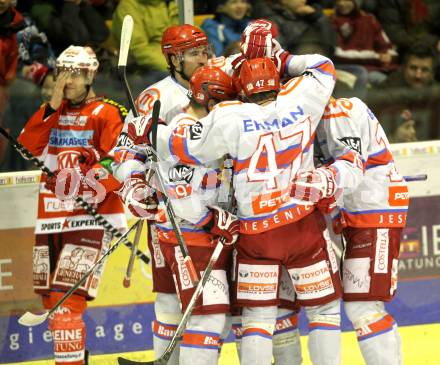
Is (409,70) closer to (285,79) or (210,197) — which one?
(285,79)

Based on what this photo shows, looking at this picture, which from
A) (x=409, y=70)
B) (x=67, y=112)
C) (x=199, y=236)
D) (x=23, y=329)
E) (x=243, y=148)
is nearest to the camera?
(x=243, y=148)

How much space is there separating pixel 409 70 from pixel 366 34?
0.46m

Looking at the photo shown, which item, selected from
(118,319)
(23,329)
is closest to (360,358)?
(118,319)

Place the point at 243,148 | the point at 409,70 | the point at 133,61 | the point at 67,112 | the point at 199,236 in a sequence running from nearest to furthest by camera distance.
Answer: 1. the point at 243,148
2. the point at 199,236
3. the point at 67,112
4. the point at 133,61
5. the point at 409,70

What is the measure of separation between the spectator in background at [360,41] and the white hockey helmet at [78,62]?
209 cm

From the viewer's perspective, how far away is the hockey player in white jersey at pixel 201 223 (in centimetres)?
475

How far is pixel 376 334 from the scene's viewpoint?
490 centimetres

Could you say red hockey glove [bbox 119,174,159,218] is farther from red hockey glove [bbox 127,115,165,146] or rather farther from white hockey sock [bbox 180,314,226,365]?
white hockey sock [bbox 180,314,226,365]

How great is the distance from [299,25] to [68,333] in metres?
2.53

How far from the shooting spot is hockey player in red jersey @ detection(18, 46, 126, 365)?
212 inches

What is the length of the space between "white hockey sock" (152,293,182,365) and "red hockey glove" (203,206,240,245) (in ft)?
1.61

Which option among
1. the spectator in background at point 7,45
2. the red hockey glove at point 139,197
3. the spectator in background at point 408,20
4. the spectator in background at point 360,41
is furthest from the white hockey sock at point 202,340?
the spectator in background at point 408,20

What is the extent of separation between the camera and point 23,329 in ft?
19.0

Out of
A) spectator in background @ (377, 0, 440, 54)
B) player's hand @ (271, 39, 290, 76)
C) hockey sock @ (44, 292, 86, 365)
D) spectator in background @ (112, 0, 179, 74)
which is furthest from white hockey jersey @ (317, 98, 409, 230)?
Answer: spectator in background @ (377, 0, 440, 54)
